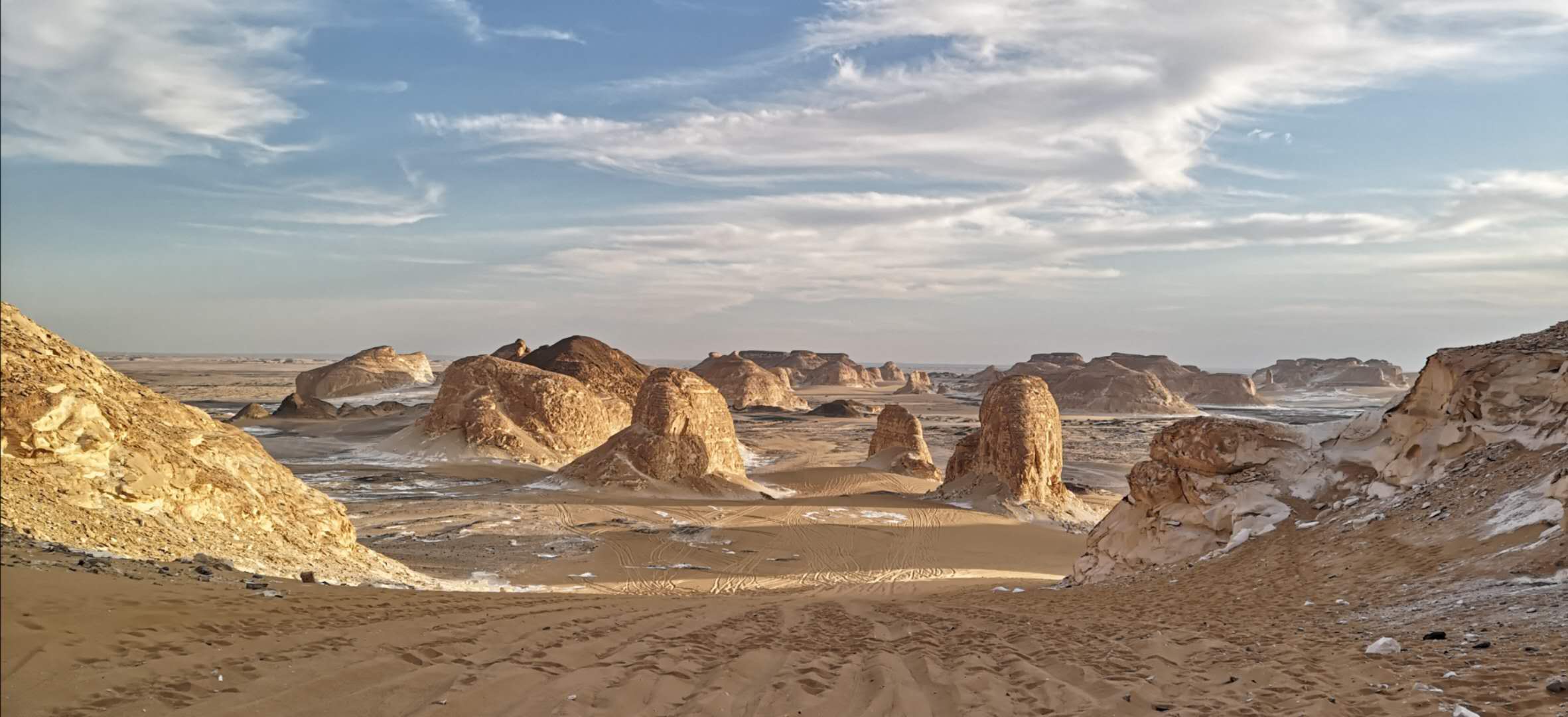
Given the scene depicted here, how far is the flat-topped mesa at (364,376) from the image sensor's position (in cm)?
6103

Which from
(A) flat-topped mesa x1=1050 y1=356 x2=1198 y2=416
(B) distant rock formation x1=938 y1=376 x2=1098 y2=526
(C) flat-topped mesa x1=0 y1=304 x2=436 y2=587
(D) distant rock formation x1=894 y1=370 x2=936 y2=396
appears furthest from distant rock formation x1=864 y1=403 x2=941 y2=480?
(D) distant rock formation x1=894 y1=370 x2=936 y2=396

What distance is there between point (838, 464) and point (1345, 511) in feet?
94.2

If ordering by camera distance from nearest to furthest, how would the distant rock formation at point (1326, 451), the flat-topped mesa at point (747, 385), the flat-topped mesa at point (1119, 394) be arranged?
the distant rock formation at point (1326, 451), the flat-topped mesa at point (747, 385), the flat-topped mesa at point (1119, 394)

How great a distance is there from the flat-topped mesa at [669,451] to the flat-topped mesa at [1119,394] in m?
61.9

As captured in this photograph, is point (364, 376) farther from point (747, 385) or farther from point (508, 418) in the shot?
point (508, 418)

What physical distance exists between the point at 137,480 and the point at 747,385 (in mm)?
70290

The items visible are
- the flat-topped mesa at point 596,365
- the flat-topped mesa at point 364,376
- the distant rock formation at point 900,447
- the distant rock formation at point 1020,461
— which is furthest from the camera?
the flat-topped mesa at point 364,376

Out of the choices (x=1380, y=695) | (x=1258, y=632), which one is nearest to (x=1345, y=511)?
(x=1258, y=632)

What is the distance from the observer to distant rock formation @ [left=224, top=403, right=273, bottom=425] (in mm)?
43094

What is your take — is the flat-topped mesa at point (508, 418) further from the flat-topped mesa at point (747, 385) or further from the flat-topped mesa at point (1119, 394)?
the flat-topped mesa at point (1119, 394)

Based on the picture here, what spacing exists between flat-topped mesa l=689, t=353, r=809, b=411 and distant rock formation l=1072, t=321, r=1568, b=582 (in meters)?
63.5

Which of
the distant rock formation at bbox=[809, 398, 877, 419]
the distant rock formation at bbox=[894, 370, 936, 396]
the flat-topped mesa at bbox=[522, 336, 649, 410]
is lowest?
the distant rock formation at bbox=[809, 398, 877, 419]

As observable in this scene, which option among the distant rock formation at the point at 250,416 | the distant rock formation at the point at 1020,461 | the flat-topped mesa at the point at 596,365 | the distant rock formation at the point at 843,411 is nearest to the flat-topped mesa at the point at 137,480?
the distant rock formation at the point at 1020,461

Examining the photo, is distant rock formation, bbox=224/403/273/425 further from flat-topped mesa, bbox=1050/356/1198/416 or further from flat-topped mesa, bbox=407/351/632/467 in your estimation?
flat-topped mesa, bbox=1050/356/1198/416
